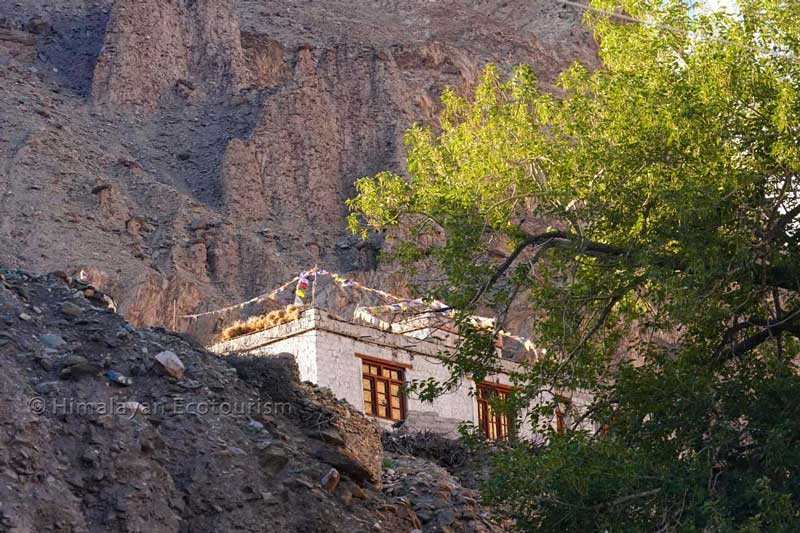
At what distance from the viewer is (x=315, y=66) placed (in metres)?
63.5

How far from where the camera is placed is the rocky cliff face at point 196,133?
44719 mm

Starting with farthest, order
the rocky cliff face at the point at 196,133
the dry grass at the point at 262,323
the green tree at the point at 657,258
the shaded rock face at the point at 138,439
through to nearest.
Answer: the rocky cliff face at the point at 196,133 < the dry grass at the point at 262,323 < the shaded rock face at the point at 138,439 < the green tree at the point at 657,258

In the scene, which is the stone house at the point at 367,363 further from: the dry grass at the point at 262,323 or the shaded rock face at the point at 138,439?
the shaded rock face at the point at 138,439

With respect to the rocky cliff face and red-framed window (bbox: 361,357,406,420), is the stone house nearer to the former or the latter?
red-framed window (bbox: 361,357,406,420)

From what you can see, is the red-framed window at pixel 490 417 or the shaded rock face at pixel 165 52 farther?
the shaded rock face at pixel 165 52

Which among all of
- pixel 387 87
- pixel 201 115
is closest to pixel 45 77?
pixel 201 115

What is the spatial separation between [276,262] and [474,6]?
41.0m

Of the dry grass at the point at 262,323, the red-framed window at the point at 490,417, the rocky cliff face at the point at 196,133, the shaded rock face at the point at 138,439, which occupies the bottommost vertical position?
the shaded rock face at the point at 138,439

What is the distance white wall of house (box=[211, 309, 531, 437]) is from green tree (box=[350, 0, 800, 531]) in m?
8.31

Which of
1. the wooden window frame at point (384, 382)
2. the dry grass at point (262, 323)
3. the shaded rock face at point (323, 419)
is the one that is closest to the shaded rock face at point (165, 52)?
the dry grass at point (262, 323)

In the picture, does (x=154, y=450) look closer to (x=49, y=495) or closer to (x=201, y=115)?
(x=49, y=495)

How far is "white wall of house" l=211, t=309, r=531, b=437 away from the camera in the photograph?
947 inches

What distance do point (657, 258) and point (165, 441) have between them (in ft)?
21.2

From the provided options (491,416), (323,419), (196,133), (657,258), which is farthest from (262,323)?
(196,133)
